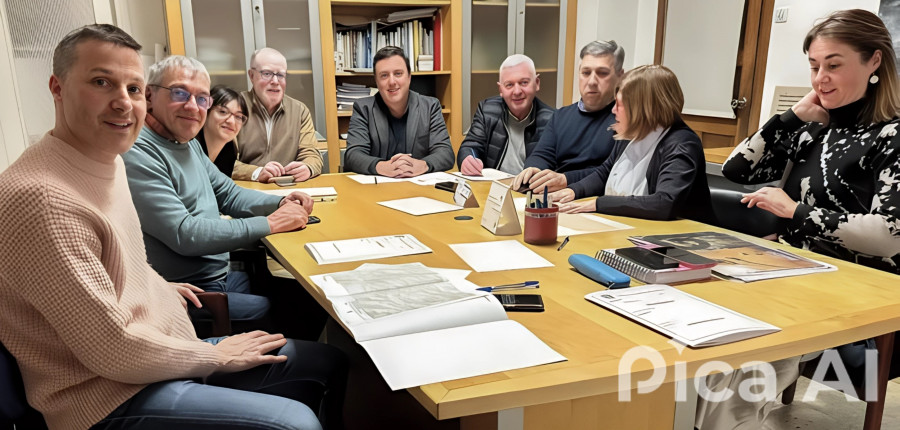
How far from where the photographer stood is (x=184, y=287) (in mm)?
1613

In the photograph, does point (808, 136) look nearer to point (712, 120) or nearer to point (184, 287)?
point (184, 287)

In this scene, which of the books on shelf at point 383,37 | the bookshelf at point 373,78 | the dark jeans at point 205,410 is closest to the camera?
the dark jeans at point 205,410

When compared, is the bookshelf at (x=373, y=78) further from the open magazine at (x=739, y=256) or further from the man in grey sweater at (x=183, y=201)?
the open magazine at (x=739, y=256)

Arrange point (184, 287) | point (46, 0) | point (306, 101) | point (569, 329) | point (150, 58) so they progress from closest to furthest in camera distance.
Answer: point (569, 329)
point (184, 287)
point (46, 0)
point (150, 58)
point (306, 101)

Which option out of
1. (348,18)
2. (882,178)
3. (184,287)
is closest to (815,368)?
(882,178)

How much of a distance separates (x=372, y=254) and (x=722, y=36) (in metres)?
3.73

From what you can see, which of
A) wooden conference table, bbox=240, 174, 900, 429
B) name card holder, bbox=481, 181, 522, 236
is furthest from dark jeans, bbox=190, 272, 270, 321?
name card holder, bbox=481, 181, 522, 236

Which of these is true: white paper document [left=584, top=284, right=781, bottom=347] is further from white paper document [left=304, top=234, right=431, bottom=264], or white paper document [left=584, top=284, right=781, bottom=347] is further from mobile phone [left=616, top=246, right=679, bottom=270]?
white paper document [left=304, top=234, right=431, bottom=264]

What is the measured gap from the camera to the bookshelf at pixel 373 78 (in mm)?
4090

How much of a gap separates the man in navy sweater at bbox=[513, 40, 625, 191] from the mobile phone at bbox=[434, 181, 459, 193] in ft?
1.83

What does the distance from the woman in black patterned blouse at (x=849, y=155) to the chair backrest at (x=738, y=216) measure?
49 mm

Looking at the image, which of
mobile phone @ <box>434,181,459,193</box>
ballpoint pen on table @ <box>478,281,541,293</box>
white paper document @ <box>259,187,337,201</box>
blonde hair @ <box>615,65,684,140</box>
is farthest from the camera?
mobile phone @ <box>434,181,459,193</box>

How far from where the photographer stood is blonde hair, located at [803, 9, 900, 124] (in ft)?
5.92

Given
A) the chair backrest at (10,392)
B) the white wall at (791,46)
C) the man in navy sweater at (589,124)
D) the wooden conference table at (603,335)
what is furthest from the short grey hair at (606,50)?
the chair backrest at (10,392)
